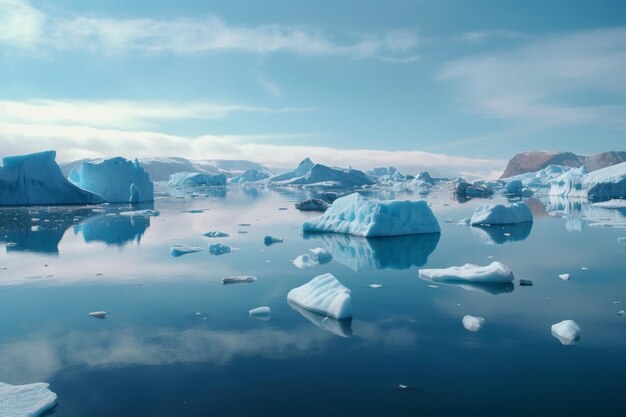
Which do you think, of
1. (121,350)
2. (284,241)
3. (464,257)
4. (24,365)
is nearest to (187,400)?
(121,350)

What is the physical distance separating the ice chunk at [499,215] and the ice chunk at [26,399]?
1510 centimetres

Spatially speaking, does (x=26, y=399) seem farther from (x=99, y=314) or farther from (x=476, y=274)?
(x=476, y=274)

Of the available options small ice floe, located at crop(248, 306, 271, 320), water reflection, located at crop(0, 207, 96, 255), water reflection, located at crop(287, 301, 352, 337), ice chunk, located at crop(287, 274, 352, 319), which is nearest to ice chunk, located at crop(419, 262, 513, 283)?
ice chunk, located at crop(287, 274, 352, 319)

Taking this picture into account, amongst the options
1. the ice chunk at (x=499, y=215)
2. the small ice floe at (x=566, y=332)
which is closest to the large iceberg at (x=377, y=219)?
the ice chunk at (x=499, y=215)

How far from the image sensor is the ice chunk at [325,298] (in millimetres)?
6027

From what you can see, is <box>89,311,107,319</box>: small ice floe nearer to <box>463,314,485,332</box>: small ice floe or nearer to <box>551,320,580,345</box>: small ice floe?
<box>463,314,485,332</box>: small ice floe

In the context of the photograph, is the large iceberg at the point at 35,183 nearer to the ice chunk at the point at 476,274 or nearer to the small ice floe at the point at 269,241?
the small ice floe at the point at 269,241

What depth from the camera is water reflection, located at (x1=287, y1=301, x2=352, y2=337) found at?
5.58 meters

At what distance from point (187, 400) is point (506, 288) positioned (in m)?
5.48

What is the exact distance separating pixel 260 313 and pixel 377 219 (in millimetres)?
7649

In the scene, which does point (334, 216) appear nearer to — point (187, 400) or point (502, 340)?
point (502, 340)

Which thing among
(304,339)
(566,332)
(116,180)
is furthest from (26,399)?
(116,180)

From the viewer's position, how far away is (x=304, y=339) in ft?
17.4

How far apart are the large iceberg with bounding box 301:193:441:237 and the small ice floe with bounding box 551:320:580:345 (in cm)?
782
